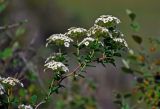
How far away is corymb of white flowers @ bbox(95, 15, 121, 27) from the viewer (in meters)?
3.64

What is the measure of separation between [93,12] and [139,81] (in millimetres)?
17641

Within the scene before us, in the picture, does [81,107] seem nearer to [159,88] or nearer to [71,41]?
[159,88]

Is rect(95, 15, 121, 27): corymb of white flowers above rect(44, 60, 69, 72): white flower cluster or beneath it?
above

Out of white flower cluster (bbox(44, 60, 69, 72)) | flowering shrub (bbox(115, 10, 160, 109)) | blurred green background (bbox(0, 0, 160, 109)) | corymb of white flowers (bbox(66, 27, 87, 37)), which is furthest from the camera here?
blurred green background (bbox(0, 0, 160, 109))

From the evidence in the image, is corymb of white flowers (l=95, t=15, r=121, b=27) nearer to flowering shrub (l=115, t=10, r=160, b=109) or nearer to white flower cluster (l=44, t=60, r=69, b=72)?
white flower cluster (l=44, t=60, r=69, b=72)

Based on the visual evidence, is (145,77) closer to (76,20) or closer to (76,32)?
(76,32)

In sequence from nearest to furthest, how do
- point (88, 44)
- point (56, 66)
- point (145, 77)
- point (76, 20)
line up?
1. point (56, 66)
2. point (88, 44)
3. point (145, 77)
4. point (76, 20)

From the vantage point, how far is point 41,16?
1520 centimetres

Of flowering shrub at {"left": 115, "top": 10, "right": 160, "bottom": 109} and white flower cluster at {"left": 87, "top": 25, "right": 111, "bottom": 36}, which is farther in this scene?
flowering shrub at {"left": 115, "top": 10, "right": 160, "bottom": 109}

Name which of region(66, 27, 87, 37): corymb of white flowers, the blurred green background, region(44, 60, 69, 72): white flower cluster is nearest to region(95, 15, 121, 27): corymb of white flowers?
region(66, 27, 87, 37): corymb of white flowers

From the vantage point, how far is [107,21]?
363 centimetres

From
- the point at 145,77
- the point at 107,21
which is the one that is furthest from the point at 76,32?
the point at 145,77

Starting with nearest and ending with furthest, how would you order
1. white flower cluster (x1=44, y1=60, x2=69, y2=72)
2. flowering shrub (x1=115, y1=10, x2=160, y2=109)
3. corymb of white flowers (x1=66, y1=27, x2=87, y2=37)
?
white flower cluster (x1=44, y1=60, x2=69, y2=72) → corymb of white flowers (x1=66, y1=27, x2=87, y2=37) → flowering shrub (x1=115, y1=10, x2=160, y2=109)

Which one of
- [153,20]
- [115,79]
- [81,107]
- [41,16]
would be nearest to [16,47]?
[81,107]
